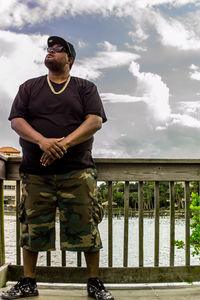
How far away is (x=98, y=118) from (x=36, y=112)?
14.7 inches

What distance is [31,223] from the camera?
7.02 feet

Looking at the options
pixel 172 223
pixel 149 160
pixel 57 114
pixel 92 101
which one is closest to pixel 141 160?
pixel 149 160

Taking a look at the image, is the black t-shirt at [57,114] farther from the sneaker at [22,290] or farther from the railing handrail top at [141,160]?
the sneaker at [22,290]

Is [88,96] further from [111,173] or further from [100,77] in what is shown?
[100,77]

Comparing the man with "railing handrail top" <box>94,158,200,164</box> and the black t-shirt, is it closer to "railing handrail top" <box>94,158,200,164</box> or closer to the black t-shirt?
the black t-shirt

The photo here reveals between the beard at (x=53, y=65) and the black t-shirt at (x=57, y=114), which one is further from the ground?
the beard at (x=53, y=65)

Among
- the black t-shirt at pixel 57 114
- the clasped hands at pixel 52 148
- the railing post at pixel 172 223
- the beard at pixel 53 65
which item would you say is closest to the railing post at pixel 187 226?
the railing post at pixel 172 223

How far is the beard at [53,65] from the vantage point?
2.21 m

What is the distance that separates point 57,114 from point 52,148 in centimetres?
24

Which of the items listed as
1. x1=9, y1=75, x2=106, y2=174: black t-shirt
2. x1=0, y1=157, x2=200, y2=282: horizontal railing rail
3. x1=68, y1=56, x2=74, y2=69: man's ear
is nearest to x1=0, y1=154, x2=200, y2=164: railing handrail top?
x1=0, y1=157, x2=200, y2=282: horizontal railing rail

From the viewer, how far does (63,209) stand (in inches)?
83.8

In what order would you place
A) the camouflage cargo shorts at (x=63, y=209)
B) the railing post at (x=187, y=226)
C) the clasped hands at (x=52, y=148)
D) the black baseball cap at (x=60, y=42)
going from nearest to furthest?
the clasped hands at (x=52, y=148) → the camouflage cargo shorts at (x=63, y=209) → the black baseball cap at (x=60, y=42) → the railing post at (x=187, y=226)

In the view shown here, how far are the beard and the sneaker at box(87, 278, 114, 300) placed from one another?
51.1 inches

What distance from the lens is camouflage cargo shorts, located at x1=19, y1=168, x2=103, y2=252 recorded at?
6.95ft
